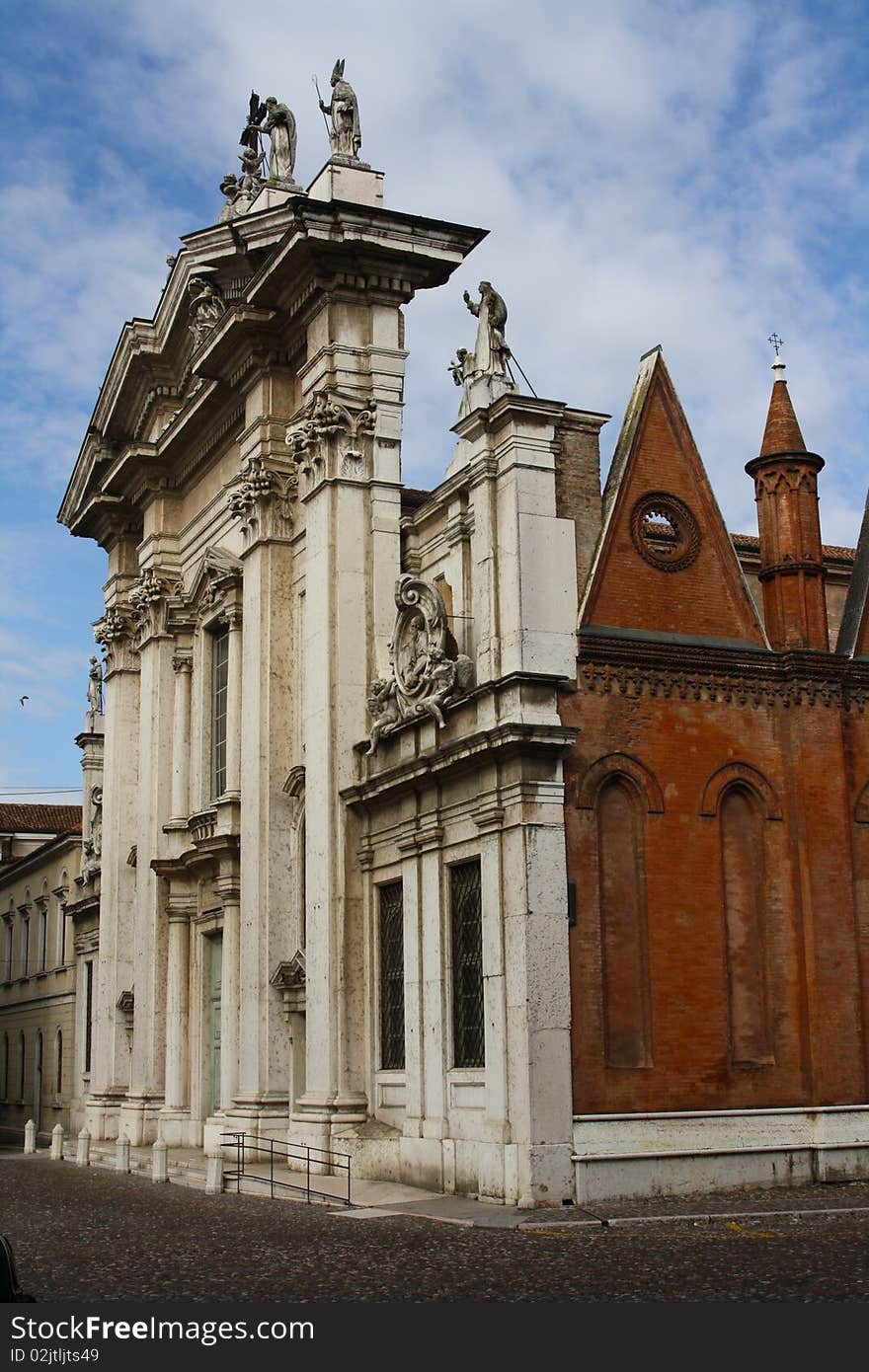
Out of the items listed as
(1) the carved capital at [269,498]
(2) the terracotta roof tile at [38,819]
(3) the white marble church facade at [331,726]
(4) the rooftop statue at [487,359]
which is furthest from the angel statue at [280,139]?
(2) the terracotta roof tile at [38,819]

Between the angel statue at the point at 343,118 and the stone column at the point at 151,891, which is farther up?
the angel statue at the point at 343,118

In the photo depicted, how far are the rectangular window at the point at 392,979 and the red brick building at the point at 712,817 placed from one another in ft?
13.1

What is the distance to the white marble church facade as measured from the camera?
65.3ft

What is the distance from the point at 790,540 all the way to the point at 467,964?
23.0ft

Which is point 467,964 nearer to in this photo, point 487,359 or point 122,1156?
point 487,359

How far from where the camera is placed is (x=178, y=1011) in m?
31.3

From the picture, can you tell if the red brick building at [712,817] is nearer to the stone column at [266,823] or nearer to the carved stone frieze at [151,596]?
the stone column at [266,823]

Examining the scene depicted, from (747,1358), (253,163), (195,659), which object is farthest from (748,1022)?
(253,163)

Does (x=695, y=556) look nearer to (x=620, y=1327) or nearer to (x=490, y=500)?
(x=490, y=500)

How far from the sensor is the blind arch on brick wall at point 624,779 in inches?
789

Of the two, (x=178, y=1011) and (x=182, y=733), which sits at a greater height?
(x=182, y=733)

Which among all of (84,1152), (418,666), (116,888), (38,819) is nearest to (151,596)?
(116,888)

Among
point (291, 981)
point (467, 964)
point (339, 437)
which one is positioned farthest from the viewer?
point (291, 981)

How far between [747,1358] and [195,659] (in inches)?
967
